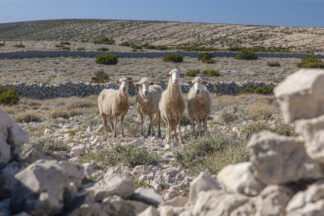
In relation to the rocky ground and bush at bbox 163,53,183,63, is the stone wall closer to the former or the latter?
the rocky ground

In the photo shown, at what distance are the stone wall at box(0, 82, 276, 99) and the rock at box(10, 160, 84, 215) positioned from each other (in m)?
16.5

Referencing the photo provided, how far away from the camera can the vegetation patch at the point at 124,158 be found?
261 inches

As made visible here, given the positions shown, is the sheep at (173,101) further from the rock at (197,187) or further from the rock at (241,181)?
the rock at (241,181)

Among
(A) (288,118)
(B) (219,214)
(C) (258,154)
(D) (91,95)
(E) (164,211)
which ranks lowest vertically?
(D) (91,95)

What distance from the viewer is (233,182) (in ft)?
9.96

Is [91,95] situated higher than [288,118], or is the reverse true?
[288,118]

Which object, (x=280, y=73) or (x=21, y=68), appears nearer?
(x=280, y=73)

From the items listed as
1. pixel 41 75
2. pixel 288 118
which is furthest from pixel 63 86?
pixel 288 118

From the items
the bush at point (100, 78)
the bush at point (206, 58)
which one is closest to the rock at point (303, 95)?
the bush at point (100, 78)

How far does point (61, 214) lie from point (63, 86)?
17679mm

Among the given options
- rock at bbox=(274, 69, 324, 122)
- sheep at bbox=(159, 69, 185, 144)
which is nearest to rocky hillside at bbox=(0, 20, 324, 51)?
sheep at bbox=(159, 69, 185, 144)

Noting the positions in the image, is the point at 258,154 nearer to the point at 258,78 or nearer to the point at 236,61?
the point at 258,78

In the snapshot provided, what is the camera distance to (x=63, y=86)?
20188 millimetres

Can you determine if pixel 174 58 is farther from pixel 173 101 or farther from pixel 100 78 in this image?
pixel 173 101
